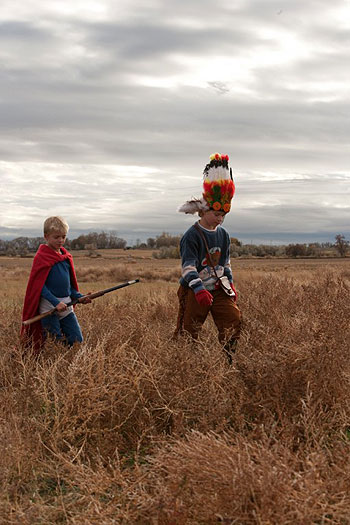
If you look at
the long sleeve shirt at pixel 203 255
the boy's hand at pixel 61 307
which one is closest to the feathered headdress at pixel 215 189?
the long sleeve shirt at pixel 203 255

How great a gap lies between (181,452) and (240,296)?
6.12 meters

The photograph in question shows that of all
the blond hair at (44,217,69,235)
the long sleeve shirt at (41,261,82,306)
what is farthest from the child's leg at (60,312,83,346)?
the blond hair at (44,217,69,235)

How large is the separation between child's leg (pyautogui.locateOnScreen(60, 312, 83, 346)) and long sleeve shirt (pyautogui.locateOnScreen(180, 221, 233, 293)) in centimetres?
122

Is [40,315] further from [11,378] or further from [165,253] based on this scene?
[165,253]

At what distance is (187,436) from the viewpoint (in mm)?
3150

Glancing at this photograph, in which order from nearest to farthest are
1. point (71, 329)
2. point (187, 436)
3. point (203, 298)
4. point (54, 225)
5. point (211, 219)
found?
point (187, 436) < point (203, 298) < point (211, 219) < point (54, 225) < point (71, 329)

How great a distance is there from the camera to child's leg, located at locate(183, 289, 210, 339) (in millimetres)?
5562

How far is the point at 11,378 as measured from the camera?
4973mm

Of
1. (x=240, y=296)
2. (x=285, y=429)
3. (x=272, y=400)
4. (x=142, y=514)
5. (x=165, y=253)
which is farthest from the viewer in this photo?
(x=165, y=253)

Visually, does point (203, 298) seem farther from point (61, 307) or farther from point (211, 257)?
point (61, 307)

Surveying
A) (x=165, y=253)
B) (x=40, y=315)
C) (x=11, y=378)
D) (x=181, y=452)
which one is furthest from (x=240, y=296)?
(x=165, y=253)

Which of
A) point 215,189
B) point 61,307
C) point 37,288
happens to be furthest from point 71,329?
point 215,189

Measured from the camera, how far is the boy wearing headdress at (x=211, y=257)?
18.3 feet

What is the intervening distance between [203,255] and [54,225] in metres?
1.48
